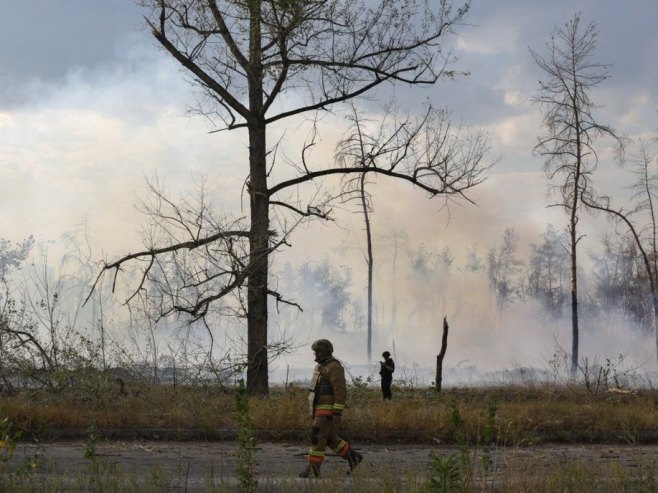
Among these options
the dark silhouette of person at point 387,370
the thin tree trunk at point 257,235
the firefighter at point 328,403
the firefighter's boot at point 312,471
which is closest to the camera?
the firefighter's boot at point 312,471

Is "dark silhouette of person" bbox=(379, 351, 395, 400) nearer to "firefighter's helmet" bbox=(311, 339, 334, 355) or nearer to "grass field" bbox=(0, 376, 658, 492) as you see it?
"grass field" bbox=(0, 376, 658, 492)

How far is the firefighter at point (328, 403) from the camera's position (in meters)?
10.9

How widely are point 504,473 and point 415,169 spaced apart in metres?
12.7

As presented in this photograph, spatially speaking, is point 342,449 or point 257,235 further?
point 257,235

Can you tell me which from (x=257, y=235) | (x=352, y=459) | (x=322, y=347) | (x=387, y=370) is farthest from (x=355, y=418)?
(x=257, y=235)

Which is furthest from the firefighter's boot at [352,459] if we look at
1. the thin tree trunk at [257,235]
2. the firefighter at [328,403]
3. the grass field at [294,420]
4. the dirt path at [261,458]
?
the thin tree trunk at [257,235]

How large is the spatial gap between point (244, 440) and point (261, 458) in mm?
5302

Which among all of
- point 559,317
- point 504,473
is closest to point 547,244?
point 559,317

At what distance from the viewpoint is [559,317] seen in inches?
2660

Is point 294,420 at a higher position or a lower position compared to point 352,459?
higher

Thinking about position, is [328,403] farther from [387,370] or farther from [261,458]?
[387,370]

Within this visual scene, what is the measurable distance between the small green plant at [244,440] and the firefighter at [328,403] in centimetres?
298

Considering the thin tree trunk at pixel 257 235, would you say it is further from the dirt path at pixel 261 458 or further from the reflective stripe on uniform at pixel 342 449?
the reflective stripe on uniform at pixel 342 449

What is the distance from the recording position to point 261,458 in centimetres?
1266
